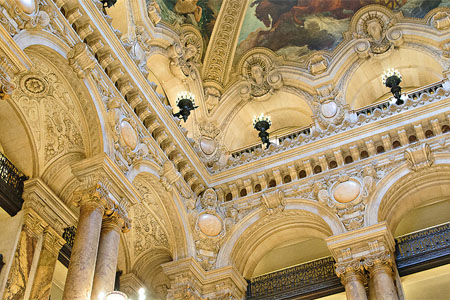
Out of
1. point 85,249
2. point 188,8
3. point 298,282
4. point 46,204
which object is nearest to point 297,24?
point 188,8

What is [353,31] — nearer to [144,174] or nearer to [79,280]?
[144,174]

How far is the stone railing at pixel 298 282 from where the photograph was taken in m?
11.1

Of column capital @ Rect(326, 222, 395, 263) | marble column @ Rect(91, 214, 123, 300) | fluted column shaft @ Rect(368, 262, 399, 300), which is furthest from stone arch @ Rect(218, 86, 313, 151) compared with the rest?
marble column @ Rect(91, 214, 123, 300)

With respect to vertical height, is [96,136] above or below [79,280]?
above

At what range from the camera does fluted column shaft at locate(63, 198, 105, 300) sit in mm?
7562

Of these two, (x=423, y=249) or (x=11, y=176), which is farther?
(x=423, y=249)

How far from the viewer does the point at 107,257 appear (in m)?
8.45

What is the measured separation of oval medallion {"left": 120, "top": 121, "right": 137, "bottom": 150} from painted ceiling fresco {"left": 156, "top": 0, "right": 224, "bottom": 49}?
448 centimetres

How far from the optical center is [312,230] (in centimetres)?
1170

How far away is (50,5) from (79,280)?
3931 mm

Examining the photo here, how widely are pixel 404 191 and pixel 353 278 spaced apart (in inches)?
87.9

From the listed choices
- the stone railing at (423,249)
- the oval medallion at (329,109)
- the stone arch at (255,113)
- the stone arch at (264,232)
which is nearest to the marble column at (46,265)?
the stone arch at (264,232)

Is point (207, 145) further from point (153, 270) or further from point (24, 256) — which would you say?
point (24, 256)

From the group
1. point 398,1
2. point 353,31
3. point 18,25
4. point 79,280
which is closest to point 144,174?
point 79,280
